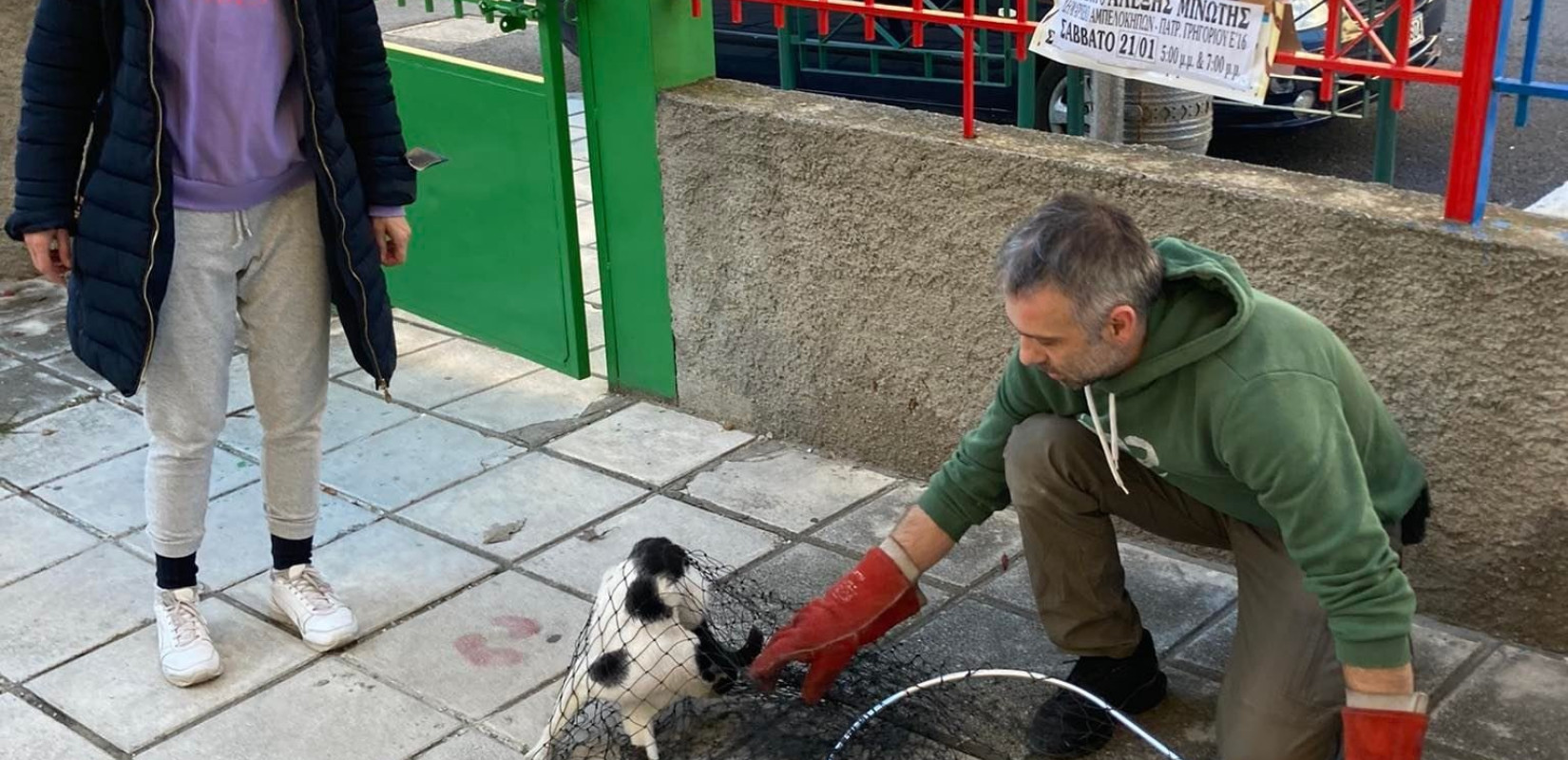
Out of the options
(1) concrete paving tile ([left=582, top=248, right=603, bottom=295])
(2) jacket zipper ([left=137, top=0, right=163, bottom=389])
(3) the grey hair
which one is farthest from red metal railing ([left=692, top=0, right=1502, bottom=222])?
(1) concrete paving tile ([left=582, top=248, right=603, bottom=295])

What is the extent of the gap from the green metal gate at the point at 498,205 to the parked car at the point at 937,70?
46 centimetres

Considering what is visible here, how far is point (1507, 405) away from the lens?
3.09 meters

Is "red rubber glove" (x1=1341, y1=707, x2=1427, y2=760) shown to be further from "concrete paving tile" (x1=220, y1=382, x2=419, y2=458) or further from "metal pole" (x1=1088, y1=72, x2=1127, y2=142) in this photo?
"concrete paving tile" (x1=220, y1=382, x2=419, y2=458)

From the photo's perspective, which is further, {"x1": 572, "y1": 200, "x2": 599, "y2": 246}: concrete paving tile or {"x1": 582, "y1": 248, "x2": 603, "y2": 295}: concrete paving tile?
{"x1": 572, "y1": 200, "x2": 599, "y2": 246}: concrete paving tile

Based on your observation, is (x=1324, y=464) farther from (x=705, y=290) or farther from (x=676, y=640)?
(x=705, y=290)

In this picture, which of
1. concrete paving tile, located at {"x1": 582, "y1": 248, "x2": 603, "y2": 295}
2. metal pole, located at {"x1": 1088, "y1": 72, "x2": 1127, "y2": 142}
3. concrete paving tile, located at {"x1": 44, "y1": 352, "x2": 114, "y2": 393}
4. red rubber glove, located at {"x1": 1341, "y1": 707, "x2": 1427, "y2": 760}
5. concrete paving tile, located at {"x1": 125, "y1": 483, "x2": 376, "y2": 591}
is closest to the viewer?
red rubber glove, located at {"x1": 1341, "y1": 707, "x2": 1427, "y2": 760}

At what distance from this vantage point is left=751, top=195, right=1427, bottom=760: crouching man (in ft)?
8.10

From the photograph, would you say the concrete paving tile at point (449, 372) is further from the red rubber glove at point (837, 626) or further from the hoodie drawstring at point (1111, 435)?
the hoodie drawstring at point (1111, 435)

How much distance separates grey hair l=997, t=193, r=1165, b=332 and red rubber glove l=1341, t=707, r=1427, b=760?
2.30ft

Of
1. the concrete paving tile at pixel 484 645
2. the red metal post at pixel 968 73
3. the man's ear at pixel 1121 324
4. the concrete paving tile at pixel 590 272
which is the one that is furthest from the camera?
the concrete paving tile at pixel 590 272

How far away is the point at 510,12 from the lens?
455 centimetres

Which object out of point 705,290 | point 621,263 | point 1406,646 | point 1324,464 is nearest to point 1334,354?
point 1324,464

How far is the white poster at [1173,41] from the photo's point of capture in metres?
3.23

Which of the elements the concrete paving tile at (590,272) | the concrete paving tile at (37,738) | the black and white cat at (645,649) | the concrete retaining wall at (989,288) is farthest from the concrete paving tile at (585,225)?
the black and white cat at (645,649)
